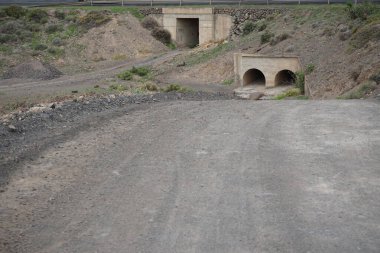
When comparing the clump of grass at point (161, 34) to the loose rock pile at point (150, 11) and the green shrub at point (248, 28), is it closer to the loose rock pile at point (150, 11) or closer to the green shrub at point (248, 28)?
the loose rock pile at point (150, 11)

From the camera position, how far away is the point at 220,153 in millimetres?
16281

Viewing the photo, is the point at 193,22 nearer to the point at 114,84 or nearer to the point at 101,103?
the point at 114,84

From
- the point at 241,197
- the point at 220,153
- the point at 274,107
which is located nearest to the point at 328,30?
the point at 274,107

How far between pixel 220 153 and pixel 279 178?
253 cm

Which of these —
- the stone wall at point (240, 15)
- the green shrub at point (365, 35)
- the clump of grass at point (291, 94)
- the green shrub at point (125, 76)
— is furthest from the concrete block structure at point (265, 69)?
the stone wall at point (240, 15)

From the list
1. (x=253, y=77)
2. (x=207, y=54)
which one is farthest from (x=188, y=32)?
(x=253, y=77)

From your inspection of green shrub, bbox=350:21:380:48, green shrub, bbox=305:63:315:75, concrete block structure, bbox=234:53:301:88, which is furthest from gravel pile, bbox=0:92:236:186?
concrete block structure, bbox=234:53:301:88

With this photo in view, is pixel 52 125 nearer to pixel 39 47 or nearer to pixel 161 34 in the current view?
pixel 39 47

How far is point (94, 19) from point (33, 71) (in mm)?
12185

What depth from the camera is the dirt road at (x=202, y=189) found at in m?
11.1

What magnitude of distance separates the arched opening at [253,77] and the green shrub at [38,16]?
2195 cm

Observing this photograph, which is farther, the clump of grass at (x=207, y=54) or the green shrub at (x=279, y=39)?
Answer: the clump of grass at (x=207, y=54)

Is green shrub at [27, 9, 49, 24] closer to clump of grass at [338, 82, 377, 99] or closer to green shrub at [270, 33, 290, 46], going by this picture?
green shrub at [270, 33, 290, 46]

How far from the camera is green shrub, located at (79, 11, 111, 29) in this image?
5425 cm
